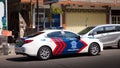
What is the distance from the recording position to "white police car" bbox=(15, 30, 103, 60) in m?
15.9

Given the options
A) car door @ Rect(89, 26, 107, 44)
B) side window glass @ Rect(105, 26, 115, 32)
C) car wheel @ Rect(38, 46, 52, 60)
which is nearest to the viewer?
car wheel @ Rect(38, 46, 52, 60)

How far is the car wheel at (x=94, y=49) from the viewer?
17484mm

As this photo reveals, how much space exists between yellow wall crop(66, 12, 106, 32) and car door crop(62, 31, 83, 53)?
39.8 ft

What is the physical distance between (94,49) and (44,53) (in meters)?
2.92

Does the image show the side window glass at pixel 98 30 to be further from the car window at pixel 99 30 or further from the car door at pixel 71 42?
the car door at pixel 71 42

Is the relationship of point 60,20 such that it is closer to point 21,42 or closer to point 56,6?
point 56,6

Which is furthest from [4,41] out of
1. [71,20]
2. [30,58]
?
[71,20]

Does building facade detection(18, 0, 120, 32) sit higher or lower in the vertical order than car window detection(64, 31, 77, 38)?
higher

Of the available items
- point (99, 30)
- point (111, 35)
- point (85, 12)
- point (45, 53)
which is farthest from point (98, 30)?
point (85, 12)

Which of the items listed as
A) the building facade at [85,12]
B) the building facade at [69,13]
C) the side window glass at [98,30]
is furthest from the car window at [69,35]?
the building facade at [85,12]

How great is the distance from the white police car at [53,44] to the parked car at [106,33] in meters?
3.69

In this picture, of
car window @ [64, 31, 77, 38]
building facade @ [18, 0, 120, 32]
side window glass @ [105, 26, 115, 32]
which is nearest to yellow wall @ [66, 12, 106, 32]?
building facade @ [18, 0, 120, 32]

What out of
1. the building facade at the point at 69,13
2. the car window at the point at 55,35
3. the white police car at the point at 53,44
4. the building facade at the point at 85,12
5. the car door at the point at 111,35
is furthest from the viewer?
the building facade at the point at 85,12

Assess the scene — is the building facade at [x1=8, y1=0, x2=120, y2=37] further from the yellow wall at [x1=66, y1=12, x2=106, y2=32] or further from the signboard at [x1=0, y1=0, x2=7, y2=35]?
the signboard at [x1=0, y1=0, x2=7, y2=35]
